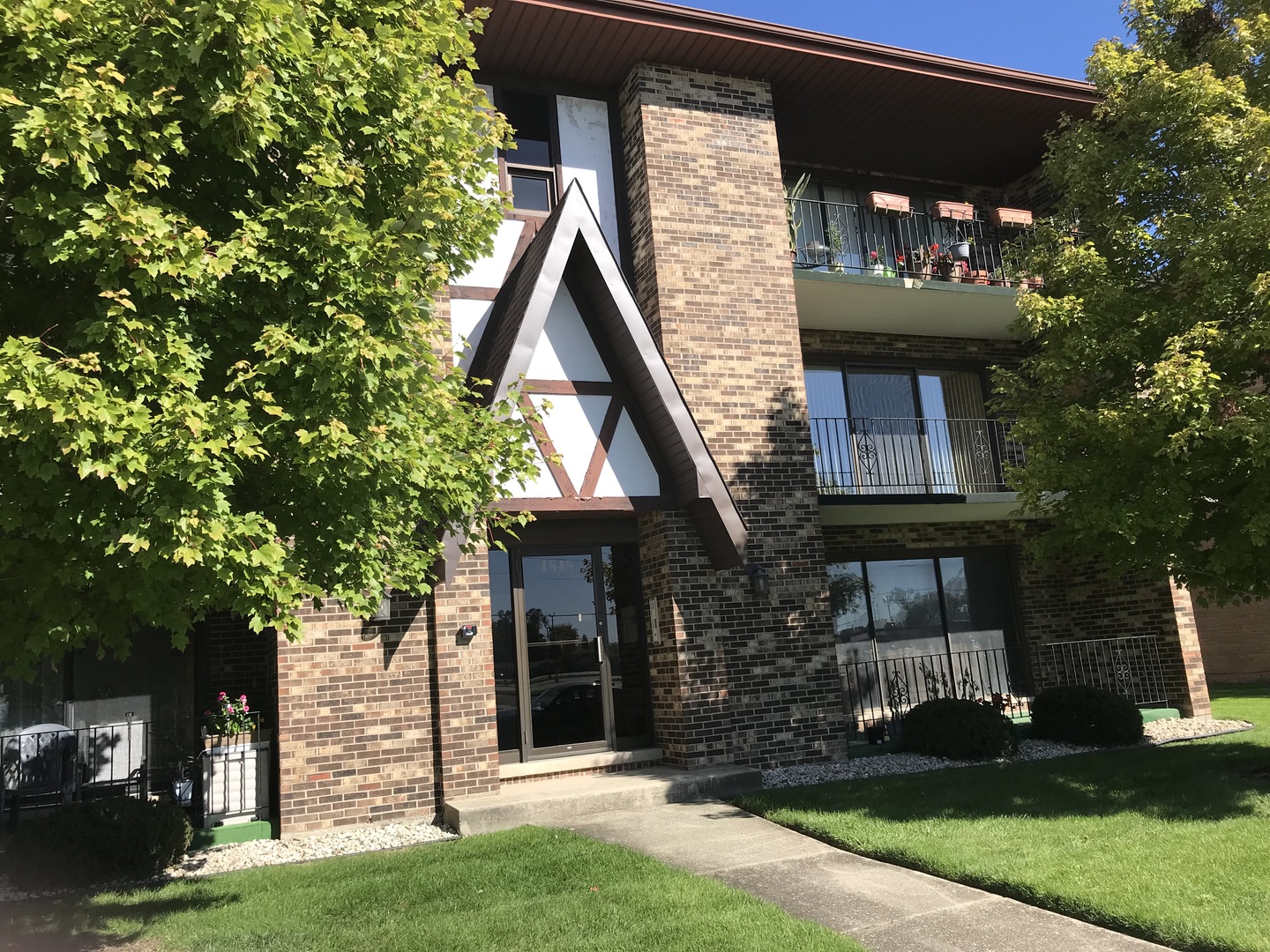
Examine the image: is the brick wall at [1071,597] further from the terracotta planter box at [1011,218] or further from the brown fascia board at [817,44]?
the brown fascia board at [817,44]

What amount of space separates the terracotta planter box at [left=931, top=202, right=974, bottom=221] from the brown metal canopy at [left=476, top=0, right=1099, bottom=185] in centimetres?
129

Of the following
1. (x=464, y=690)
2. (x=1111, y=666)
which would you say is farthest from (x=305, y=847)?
(x=1111, y=666)

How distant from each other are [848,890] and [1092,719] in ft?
22.5

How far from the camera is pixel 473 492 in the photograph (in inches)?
239

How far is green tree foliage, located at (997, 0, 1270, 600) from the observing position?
26.3 feet

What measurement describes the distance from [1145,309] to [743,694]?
232 inches

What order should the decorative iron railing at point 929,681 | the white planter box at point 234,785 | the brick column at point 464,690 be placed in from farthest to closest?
1. the decorative iron railing at point 929,681
2. the brick column at point 464,690
3. the white planter box at point 234,785

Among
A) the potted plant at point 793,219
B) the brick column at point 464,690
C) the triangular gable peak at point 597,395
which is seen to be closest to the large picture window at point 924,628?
the triangular gable peak at point 597,395

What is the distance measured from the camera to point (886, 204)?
44.6ft

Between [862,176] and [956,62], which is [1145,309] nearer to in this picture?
[956,62]

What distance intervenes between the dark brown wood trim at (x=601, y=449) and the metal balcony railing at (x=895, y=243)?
179 inches

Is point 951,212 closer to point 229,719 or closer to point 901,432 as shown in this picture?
point 901,432

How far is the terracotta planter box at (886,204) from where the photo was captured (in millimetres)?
13516

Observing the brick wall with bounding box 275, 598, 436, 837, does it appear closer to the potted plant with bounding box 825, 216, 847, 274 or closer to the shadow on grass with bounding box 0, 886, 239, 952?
the shadow on grass with bounding box 0, 886, 239, 952
